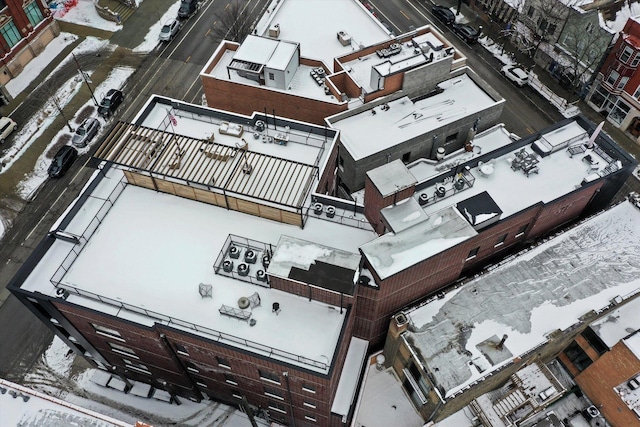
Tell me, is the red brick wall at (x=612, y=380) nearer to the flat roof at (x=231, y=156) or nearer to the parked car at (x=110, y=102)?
the flat roof at (x=231, y=156)

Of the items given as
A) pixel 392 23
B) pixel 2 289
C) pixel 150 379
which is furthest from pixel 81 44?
pixel 150 379

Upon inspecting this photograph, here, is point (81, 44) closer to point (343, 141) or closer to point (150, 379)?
point (343, 141)

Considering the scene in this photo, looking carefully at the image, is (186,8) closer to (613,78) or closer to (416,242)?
(416,242)

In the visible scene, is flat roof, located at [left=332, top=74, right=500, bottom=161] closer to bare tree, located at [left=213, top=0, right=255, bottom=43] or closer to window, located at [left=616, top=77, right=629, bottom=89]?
window, located at [left=616, top=77, right=629, bottom=89]

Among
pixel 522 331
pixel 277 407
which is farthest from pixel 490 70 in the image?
pixel 277 407

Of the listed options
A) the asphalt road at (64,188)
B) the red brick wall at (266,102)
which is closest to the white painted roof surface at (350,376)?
the red brick wall at (266,102)
